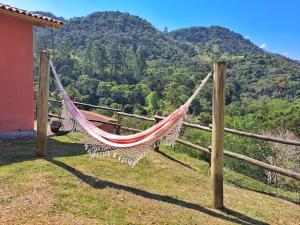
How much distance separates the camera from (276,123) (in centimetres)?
3152

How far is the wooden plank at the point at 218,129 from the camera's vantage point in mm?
4664

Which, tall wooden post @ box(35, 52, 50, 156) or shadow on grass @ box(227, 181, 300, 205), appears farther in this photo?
tall wooden post @ box(35, 52, 50, 156)

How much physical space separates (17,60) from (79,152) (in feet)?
8.75

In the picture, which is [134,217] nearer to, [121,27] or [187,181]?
[187,181]

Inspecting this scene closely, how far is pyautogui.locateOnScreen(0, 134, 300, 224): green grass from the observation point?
4.23 metres

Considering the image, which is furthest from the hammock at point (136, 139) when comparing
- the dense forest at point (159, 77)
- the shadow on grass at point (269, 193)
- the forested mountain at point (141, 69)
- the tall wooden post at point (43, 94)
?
the forested mountain at point (141, 69)

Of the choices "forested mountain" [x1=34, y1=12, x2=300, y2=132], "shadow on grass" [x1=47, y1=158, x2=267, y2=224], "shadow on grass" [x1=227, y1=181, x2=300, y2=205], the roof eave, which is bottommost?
"shadow on grass" [x1=227, y1=181, x2=300, y2=205]

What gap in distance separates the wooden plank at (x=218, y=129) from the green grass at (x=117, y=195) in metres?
0.23

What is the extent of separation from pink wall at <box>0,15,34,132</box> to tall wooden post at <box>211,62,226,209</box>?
198 inches

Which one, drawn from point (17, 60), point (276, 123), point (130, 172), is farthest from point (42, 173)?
point (276, 123)

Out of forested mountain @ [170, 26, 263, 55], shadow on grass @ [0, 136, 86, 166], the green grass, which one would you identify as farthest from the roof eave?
forested mountain @ [170, 26, 263, 55]

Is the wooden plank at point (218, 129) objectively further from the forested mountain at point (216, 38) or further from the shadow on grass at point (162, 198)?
the forested mountain at point (216, 38)

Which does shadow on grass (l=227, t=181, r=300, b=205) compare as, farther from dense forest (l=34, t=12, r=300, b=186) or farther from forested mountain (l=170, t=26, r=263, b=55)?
forested mountain (l=170, t=26, r=263, b=55)

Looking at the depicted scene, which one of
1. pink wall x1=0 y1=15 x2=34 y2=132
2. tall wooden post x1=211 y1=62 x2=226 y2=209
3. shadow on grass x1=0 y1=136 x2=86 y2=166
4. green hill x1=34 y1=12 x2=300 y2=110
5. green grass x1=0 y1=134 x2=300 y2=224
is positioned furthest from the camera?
green hill x1=34 y1=12 x2=300 y2=110
